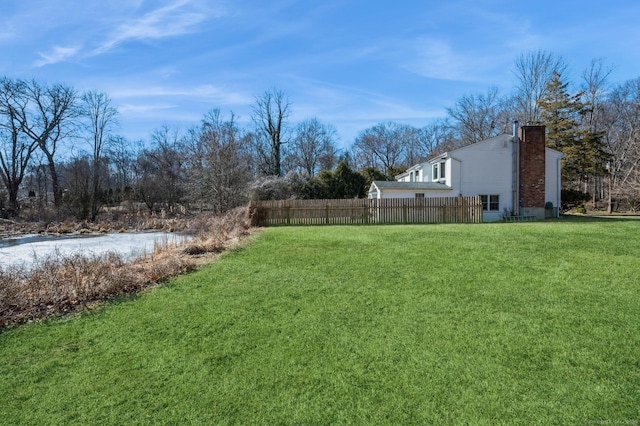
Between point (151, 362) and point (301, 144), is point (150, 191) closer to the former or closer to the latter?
point (301, 144)

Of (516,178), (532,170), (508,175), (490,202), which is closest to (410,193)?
(490,202)

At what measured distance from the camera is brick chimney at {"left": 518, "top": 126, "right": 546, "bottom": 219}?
2162 cm

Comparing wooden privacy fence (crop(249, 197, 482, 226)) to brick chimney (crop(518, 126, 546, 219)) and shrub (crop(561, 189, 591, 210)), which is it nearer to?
brick chimney (crop(518, 126, 546, 219))

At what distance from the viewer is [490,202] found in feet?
72.9

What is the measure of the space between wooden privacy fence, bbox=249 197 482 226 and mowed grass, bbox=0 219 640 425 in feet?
41.3

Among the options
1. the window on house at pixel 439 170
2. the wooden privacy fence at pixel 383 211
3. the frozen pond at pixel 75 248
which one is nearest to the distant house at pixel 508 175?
the window on house at pixel 439 170

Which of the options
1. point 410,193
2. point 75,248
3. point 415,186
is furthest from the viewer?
point 410,193

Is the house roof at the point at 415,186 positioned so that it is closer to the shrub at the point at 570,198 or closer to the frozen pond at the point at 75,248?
the shrub at the point at 570,198

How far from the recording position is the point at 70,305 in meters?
4.88

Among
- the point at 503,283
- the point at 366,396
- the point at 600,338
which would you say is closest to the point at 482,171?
the point at 503,283

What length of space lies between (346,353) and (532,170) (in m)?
22.5

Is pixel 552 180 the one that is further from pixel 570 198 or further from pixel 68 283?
pixel 68 283

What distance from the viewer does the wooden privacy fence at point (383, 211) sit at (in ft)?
61.4

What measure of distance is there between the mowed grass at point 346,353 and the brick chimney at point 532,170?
676 inches
